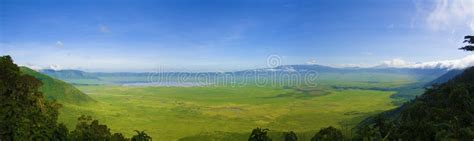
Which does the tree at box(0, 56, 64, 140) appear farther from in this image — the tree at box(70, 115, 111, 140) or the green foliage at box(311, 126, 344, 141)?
the green foliage at box(311, 126, 344, 141)

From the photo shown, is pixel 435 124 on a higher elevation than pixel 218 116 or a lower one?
higher

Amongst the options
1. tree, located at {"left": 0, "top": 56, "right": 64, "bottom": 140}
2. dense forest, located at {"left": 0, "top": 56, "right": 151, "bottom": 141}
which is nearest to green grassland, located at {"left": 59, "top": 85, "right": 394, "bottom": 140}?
dense forest, located at {"left": 0, "top": 56, "right": 151, "bottom": 141}

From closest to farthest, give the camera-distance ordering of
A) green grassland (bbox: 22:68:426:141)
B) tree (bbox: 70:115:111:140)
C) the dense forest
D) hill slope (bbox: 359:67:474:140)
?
hill slope (bbox: 359:67:474:140) → tree (bbox: 70:115:111:140) → the dense forest → green grassland (bbox: 22:68:426:141)

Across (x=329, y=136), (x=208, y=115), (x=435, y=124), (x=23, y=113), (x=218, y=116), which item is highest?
(x=23, y=113)

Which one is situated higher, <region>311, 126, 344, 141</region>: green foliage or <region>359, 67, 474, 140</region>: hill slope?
<region>359, 67, 474, 140</region>: hill slope

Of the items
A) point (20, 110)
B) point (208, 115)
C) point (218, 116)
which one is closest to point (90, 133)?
point (20, 110)

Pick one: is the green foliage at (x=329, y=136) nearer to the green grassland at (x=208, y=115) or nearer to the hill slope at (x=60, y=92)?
the green grassland at (x=208, y=115)

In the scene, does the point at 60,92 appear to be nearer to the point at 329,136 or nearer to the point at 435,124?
the point at 329,136

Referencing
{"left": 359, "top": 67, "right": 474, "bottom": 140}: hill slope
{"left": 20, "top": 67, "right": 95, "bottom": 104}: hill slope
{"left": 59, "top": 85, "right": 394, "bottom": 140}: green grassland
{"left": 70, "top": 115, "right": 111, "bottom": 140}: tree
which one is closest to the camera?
{"left": 359, "top": 67, "right": 474, "bottom": 140}: hill slope
